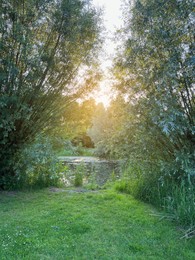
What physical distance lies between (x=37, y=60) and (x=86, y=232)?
3.09 m

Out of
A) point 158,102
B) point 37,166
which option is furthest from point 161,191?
point 37,166

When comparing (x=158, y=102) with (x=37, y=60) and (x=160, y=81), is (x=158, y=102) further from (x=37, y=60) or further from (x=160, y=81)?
(x=37, y=60)

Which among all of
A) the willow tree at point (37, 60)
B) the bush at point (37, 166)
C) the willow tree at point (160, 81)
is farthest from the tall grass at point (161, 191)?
the willow tree at point (37, 60)

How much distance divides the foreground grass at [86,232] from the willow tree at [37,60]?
5.23ft

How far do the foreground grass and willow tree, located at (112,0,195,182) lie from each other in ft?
2.94

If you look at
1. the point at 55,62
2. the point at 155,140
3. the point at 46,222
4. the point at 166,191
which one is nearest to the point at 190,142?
the point at 155,140

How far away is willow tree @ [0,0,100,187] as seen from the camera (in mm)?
4258

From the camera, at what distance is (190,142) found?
12.1 feet

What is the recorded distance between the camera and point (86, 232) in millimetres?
2793

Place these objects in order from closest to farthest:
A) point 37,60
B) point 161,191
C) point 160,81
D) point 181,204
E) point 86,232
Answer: point 86,232 → point 181,204 → point 160,81 → point 161,191 → point 37,60

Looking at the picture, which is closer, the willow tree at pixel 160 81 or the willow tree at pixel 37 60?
the willow tree at pixel 160 81

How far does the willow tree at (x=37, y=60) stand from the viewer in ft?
14.0

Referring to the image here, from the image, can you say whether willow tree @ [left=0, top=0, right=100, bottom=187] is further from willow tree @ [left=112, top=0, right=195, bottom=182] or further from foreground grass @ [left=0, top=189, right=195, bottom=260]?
foreground grass @ [left=0, top=189, right=195, bottom=260]

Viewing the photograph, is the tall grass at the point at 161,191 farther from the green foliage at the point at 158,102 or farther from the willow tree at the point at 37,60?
the willow tree at the point at 37,60
